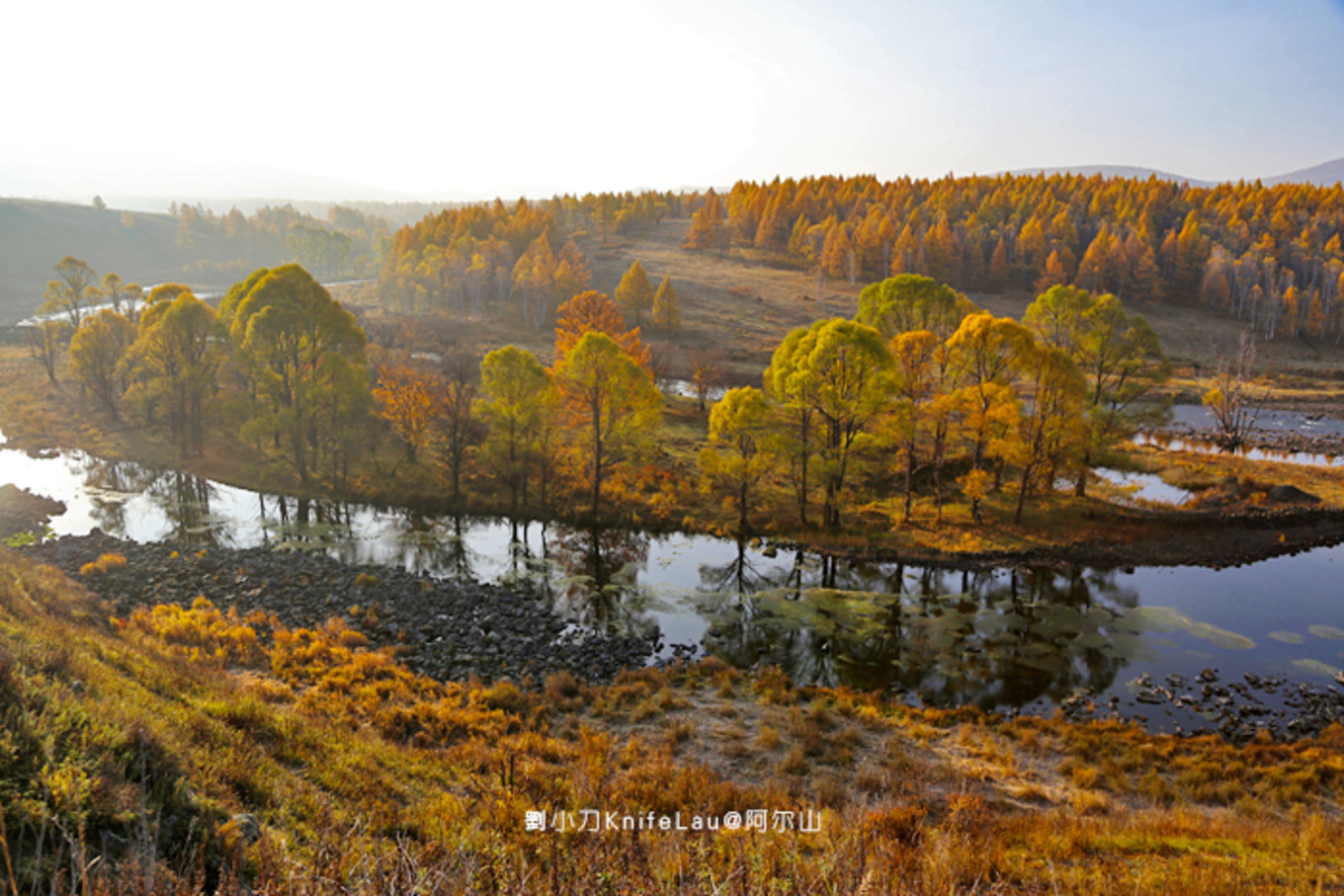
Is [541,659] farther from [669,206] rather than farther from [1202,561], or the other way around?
[669,206]

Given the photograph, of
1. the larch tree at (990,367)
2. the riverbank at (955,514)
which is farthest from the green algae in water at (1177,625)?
the larch tree at (990,367)

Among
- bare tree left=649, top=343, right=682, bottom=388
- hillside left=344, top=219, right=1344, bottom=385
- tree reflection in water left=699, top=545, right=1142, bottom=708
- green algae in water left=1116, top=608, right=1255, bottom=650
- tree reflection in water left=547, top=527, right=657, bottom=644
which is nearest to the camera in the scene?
tree reflection in water left=699, top=545, right=1142, bottom=708

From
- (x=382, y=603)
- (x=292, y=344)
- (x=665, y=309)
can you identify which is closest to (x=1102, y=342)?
(x=382, y=603)

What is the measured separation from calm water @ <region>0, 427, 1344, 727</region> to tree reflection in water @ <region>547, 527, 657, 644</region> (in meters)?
0.10

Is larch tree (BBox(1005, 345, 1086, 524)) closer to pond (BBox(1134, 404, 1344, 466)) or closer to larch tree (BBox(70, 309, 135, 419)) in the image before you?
pond (BBox(1134, 404, 1344, 466))

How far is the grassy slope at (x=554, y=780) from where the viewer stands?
5.36 meters

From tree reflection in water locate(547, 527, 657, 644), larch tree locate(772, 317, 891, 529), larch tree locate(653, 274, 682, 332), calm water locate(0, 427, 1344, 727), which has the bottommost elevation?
tree reflection in water locate(547, 527, 657, 644)

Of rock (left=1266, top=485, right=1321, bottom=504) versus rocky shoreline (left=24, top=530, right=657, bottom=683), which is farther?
rock (left=1266, top=485, right=1321, bottom=504)

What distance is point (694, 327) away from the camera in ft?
269

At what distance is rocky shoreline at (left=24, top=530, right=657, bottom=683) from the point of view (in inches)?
771

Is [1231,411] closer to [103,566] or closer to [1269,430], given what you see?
[1269,430]

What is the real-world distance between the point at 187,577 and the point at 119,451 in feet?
75.4

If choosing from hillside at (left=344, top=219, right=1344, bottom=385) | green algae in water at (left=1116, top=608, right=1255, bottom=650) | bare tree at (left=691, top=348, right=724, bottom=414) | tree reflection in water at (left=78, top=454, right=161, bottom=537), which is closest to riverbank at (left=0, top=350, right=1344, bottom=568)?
tree reflection in water at (left=78, top=454, right=161, bottom=537)

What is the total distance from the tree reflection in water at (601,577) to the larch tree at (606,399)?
2639 millimetres
